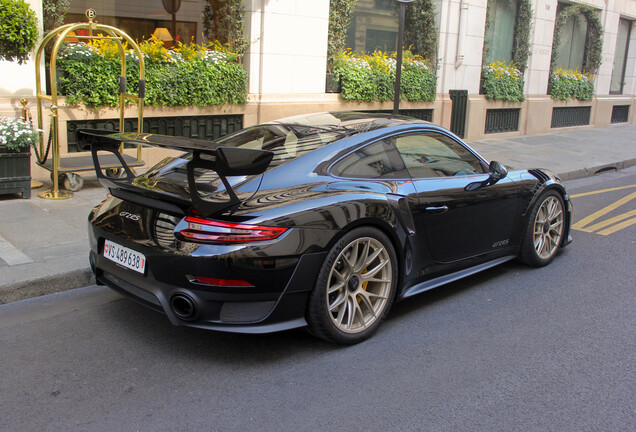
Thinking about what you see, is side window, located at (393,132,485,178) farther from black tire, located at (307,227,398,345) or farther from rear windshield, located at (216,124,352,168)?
black tire, located at (307,227,398,345)

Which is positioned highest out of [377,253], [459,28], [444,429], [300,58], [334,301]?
[459,28]

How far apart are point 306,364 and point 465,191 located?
1930 millimetres

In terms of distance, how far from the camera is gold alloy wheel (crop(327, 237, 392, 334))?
3.94 metres

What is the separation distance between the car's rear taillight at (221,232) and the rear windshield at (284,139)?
2.08ft

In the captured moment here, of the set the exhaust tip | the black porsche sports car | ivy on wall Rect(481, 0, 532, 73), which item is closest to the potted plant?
the black porsche sports car

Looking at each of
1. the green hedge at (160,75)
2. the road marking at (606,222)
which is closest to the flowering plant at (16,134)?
the green hedge at (160,75)

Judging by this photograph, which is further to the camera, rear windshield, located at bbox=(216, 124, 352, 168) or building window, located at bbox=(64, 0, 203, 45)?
building window, located at bbox=(64, 0, 203, 45)

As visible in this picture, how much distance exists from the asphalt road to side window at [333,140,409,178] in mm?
1071

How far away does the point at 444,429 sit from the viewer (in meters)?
3.14

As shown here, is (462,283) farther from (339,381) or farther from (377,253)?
(339,381)

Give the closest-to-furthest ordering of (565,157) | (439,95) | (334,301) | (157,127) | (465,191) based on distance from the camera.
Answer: (334,301), (465,191), (157,127), (565,157), (439,95)

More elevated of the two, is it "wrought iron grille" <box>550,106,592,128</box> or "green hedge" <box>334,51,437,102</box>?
"green hedge" <box>334,51,437,102</box>

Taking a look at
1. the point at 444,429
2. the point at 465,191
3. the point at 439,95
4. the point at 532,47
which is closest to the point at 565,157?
the point at 439,95

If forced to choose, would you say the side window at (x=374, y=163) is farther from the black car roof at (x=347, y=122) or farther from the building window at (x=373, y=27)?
the building window at (x=373, y=27)
